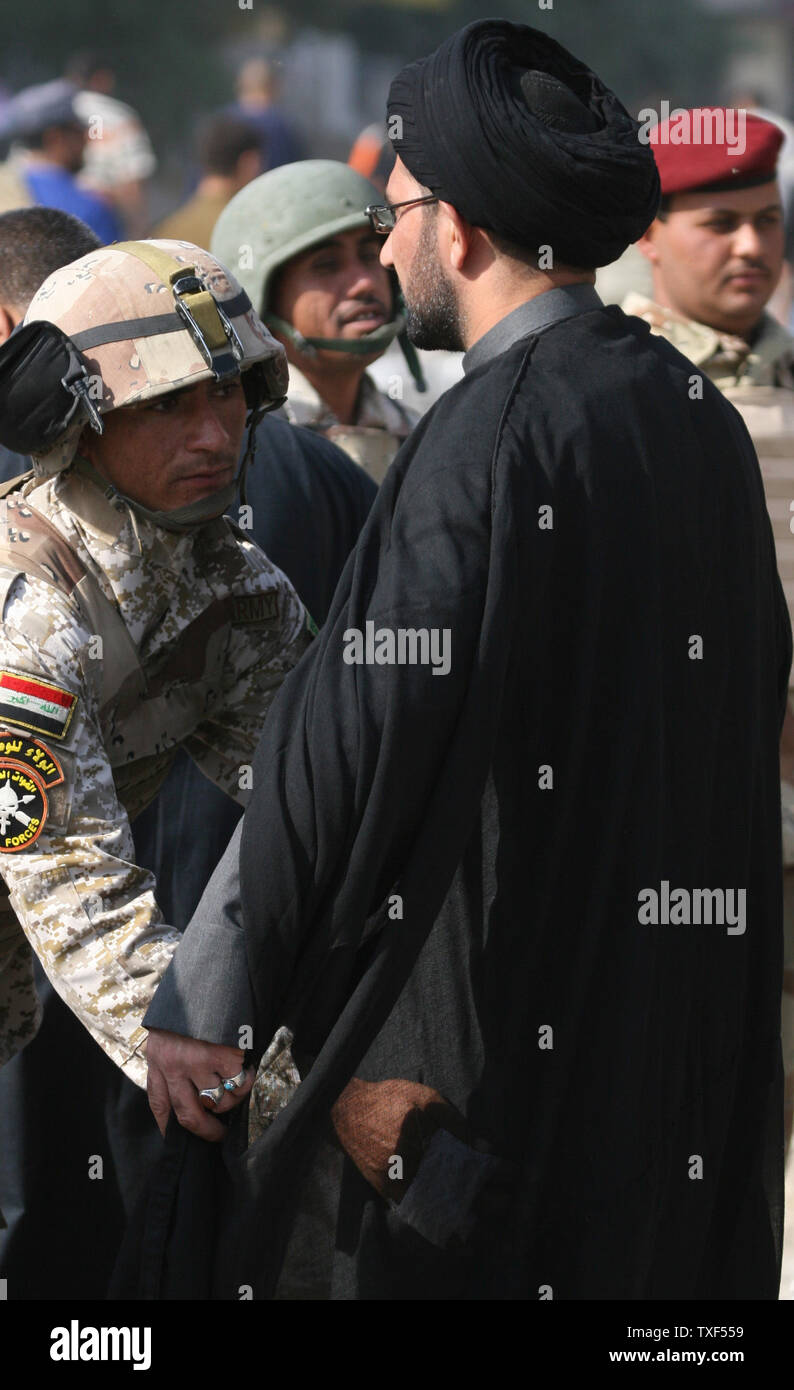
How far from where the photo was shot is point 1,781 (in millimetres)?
2520

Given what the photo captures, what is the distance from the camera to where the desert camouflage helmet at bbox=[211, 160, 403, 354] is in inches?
206

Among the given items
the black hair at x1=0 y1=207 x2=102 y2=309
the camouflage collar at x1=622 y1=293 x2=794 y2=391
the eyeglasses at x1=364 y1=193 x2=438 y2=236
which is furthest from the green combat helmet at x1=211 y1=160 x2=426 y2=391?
the eyeglasses at x1=364 y1=193 x2=438 y2=236

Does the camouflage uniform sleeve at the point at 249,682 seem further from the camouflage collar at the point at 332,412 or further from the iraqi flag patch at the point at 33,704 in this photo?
the camouflage collar at the point at 332,412

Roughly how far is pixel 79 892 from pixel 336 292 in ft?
10.2

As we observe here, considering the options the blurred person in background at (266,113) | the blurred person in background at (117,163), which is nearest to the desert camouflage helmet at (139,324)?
the blurred person in background at (266,113)

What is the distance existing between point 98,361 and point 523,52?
798 millimetres

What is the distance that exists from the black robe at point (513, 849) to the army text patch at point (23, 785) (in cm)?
31

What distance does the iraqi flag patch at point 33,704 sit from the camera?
99.7 inches

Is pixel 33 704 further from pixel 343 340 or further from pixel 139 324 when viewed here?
pixel 343 340

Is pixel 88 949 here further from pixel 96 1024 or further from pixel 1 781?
pixel 1 781

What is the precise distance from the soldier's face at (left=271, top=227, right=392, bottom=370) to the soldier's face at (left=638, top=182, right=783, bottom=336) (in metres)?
0.83

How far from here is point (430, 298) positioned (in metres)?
2.70

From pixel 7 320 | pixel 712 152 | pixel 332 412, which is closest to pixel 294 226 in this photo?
pixel 332 412

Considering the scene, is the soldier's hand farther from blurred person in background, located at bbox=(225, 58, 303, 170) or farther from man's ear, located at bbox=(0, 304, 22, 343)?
blurred person in background, located at bbox=(225, 58, 303, 170)
